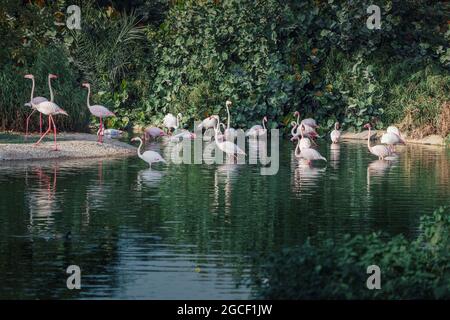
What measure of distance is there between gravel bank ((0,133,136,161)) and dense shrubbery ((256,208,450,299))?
14.1 metres

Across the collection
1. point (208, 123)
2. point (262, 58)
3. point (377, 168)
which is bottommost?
point (377, 168)

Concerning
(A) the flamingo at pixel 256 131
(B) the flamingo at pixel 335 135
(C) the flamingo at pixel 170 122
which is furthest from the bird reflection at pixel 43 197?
(C) the flamingo at pixel 170 122

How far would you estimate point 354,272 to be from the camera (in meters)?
10.6

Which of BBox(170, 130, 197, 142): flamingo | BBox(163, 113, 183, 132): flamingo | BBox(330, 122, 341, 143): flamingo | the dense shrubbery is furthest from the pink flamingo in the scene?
the dense shrubbery

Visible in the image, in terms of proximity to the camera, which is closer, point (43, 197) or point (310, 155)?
point (43, 197)

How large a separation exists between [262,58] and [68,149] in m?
11.6

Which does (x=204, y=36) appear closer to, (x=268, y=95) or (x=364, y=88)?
(x=268, y=95)

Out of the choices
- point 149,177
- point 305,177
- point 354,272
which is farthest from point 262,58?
point 354,272

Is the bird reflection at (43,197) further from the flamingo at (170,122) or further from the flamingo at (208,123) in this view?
the flamingo at (170,122)

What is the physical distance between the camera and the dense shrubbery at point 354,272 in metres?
10.4

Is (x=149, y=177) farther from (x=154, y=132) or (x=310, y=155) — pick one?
(x=154, y=132)

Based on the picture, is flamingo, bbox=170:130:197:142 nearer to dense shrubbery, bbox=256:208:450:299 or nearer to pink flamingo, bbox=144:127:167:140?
pink flamingo, bbox=144:127:167:140

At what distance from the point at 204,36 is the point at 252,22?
1.64 m

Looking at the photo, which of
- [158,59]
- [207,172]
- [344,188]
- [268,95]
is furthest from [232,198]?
[158,59]
